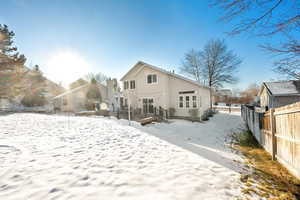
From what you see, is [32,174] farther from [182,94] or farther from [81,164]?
[182,94]

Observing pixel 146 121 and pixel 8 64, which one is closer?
pixel 146 121

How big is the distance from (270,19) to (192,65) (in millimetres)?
25142

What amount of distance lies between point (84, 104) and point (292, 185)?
91.3 feet

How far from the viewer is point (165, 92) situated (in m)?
13.9

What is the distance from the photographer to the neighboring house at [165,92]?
Result: 1332cm

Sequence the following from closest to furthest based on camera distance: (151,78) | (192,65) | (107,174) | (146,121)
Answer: (107,174)
(146,121)
(151,78)
(192,65)

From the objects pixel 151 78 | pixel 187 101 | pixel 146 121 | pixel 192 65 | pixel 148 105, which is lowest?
pixel 146 121

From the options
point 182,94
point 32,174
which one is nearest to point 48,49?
point 32,174

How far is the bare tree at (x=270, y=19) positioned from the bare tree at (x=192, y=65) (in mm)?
23606

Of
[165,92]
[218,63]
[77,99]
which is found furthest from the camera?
[77,99]

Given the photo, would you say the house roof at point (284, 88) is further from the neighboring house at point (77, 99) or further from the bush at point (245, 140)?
the neighboring house at point (77, 99)

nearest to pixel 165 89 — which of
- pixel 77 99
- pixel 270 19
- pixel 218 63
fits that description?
pixel 270 19

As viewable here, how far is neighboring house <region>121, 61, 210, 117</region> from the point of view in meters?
13.3

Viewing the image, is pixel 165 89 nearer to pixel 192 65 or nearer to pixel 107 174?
pixel 107 174
